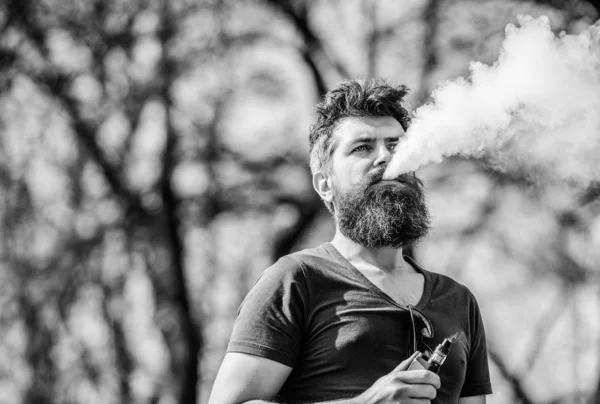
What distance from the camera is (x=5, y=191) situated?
10.5 metres

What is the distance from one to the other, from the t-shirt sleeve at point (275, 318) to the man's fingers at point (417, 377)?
0.37 meters

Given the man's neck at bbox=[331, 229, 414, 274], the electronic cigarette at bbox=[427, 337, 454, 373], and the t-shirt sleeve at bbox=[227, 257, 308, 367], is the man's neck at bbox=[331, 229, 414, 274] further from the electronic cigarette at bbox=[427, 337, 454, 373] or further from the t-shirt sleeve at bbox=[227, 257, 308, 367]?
the electronic cigarette at bbox=[427, 337, 454, 373]

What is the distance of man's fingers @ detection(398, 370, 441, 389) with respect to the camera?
2.31 meters

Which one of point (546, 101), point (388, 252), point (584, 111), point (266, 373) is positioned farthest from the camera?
point (584, 111)

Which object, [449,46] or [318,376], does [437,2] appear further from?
[318,376]

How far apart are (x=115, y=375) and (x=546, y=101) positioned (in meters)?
8.34

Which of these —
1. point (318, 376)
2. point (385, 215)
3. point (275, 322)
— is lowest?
point (318, 376)

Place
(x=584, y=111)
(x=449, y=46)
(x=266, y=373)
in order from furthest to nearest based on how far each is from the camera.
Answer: (x=449, y=46), (x=584, y=111), (x=266, y=373)

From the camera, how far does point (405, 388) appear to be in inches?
90.4

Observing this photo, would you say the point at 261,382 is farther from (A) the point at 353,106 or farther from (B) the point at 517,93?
(B) the point at 517,93

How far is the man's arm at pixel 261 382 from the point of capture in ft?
7.64

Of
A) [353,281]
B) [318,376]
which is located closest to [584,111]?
[353,281]

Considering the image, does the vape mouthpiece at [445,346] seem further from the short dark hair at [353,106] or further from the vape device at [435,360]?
the short dark hair at [353,106]

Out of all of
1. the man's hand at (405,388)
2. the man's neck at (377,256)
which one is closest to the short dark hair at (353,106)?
the man's neck at (377,256)
